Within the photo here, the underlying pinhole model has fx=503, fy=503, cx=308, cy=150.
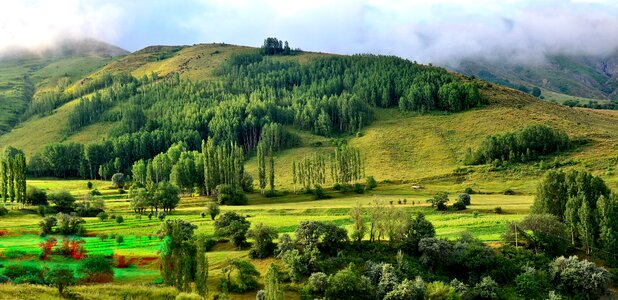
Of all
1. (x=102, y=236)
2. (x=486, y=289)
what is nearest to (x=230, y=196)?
(x=102, y=236)

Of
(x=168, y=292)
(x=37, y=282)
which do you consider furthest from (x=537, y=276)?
(x=37, y=282)

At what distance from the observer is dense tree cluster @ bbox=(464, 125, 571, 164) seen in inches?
6117

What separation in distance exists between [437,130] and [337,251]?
133 meters

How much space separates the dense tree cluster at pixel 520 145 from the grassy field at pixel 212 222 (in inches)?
929

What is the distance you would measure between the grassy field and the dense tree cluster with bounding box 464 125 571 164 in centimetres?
2359

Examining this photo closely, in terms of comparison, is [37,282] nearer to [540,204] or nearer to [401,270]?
[401,270]

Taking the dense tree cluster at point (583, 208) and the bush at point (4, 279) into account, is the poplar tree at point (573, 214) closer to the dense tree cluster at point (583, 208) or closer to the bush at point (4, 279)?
the dense tree cluster at point (583, 208)

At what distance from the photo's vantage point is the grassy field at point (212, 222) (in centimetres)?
6419

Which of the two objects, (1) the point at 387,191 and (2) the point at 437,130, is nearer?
(1) the point at 387,191

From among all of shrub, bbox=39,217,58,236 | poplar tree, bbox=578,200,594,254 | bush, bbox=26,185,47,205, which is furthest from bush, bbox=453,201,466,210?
bush, bbox=26,185,47,205

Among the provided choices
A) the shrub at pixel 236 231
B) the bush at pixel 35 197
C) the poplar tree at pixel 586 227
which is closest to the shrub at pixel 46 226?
the shrub at pixel 236 231

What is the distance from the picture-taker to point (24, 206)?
108 meters

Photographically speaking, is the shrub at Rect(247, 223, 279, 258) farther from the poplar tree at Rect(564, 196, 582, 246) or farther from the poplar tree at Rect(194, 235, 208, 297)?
the poplar tree at Rect(564, 196, 582, 246)

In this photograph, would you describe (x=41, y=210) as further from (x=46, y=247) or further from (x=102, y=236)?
(x=46, y=247)
